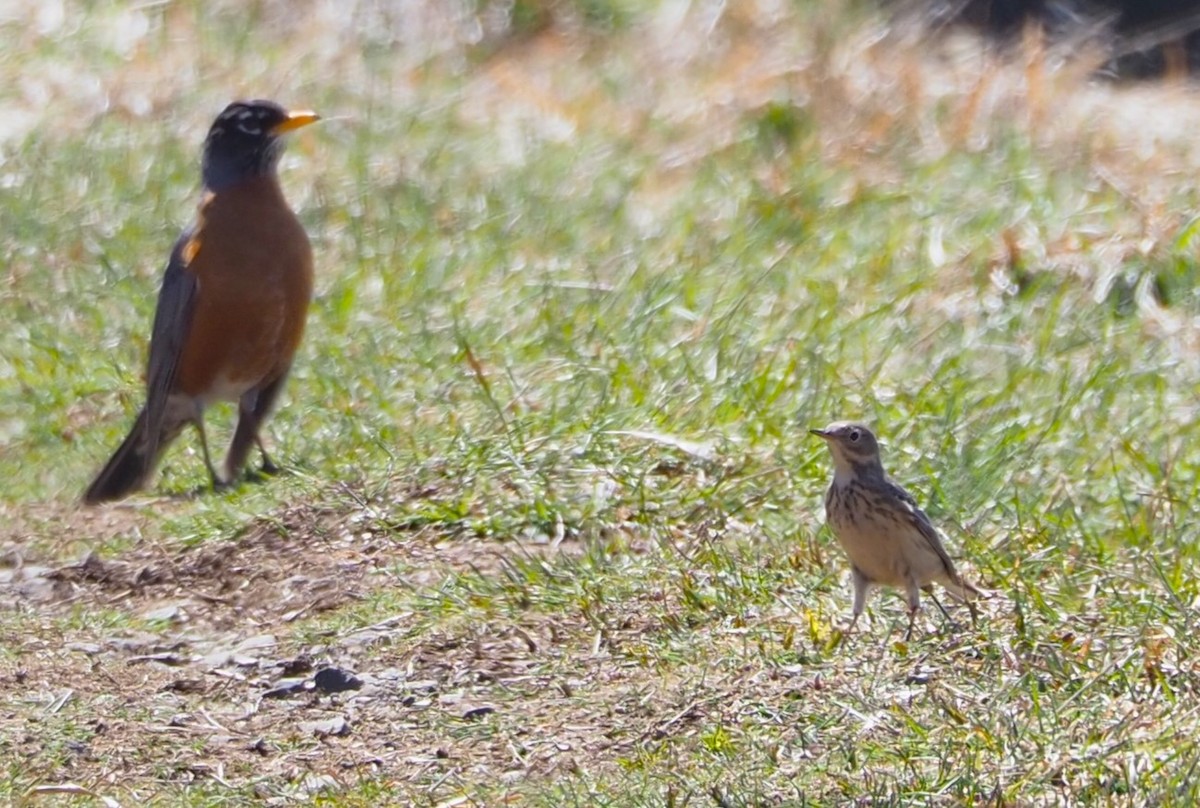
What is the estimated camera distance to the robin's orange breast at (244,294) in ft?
22.8

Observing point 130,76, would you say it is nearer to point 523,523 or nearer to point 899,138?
point 899,138

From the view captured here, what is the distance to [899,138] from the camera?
8.85 metres

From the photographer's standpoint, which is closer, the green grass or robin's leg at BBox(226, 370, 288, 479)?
the green grass

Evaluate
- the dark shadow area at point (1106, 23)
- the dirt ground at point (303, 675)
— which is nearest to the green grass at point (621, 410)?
the dirt ground at point (303, 675)

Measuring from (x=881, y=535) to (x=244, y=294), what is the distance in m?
2.92

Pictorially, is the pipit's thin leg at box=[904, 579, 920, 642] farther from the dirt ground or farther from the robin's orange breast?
the robin's orange breast

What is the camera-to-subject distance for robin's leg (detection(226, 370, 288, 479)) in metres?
6.81

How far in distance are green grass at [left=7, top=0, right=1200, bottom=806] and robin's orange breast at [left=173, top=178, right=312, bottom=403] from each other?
1.00 ft

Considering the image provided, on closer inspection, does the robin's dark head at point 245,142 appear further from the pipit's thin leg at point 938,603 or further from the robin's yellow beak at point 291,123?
the pipit's thin leg at point 938,603

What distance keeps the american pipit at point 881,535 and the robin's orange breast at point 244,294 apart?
2.55 m

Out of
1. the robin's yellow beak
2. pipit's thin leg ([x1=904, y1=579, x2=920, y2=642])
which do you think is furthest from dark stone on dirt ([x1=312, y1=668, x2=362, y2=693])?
the robin's yellow beak

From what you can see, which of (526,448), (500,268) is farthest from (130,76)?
(526,448)

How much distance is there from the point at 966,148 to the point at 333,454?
3449 millimetres

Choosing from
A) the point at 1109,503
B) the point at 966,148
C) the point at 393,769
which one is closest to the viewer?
the point at 393,769
